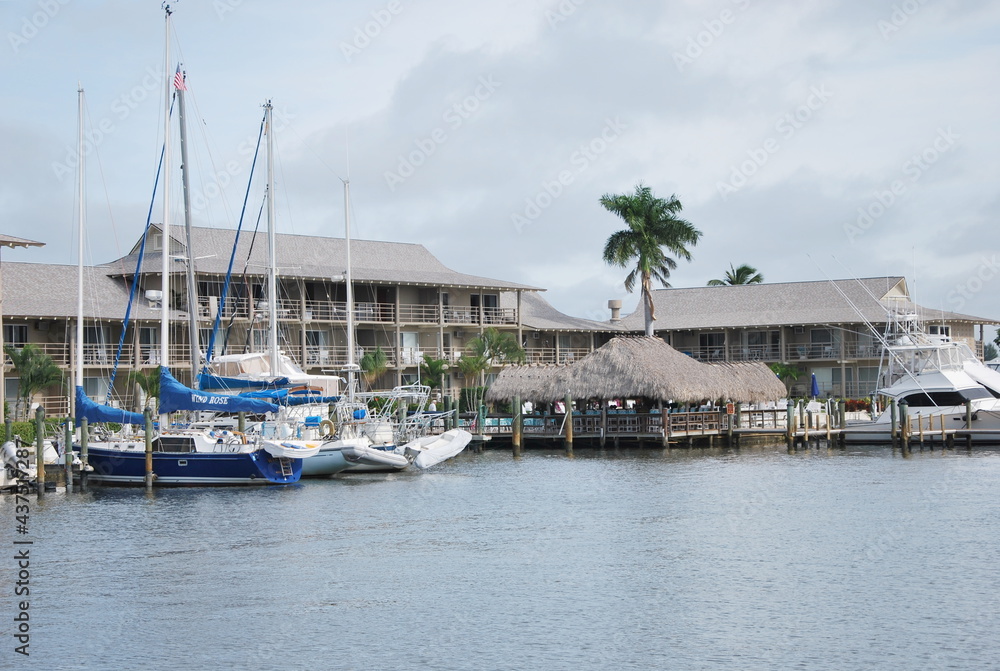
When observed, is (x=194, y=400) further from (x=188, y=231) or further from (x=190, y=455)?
(x=188, y=231)

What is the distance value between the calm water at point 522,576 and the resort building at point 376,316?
1314 centimetres

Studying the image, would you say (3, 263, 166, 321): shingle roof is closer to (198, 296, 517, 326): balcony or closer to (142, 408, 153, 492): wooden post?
(198, 296, 517, 326): balcony

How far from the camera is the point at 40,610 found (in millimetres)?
20875

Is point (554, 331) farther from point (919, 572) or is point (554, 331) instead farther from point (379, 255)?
point (919, 572)

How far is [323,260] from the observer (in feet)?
221

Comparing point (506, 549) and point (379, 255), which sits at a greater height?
point (379, 255)

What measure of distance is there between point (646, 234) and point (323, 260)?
762 inches

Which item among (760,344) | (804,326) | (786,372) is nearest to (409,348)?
(786,372)

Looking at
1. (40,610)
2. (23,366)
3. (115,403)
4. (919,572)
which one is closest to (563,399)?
(115,403)

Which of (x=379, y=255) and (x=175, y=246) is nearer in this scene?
(x=175, y=246)

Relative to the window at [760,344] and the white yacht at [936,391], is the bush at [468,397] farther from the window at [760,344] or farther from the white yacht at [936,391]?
the window at [760,344]


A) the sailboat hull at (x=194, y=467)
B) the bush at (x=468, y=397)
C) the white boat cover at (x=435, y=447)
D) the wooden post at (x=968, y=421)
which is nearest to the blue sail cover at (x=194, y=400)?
the sailboat hull at (x=194, y=467)

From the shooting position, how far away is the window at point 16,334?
53.8 meters

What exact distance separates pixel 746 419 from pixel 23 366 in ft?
106
